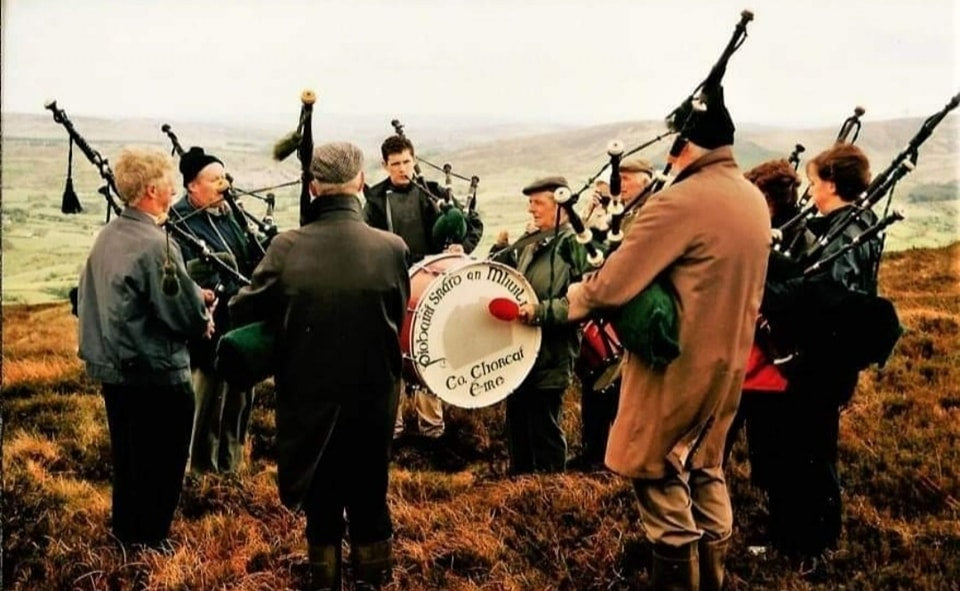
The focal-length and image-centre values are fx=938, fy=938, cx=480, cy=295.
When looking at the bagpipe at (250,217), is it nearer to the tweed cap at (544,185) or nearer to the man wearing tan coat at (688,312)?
the tweed cap at (544,185)

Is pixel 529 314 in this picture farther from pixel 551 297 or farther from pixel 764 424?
pixel 764 424

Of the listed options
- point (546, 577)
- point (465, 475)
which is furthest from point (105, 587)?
point (465, 475)

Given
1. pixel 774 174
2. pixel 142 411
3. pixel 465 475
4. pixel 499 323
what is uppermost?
pixel 774 174

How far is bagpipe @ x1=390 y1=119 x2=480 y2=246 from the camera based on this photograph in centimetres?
634

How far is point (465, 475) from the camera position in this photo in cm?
618

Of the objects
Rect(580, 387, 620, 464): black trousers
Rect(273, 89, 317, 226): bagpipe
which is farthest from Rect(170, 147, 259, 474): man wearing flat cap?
Rect(580, 387, 620, 464): black trousers

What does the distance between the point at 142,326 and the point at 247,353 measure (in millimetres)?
923

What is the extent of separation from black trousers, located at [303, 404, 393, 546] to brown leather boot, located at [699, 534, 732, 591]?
1.33 m

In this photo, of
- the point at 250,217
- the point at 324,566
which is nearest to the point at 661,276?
the point at 324,566

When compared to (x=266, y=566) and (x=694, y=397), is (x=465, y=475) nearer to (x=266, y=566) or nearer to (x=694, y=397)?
(x=266, y=566)

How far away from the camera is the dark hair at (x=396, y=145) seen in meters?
6.61

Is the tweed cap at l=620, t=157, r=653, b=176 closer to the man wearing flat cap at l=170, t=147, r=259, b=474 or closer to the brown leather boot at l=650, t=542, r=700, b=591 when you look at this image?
the man wearing flat cap at l=170, t=147, r=259, b=474

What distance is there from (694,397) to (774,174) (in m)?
1.82

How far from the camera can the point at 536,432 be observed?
5.68 metres
